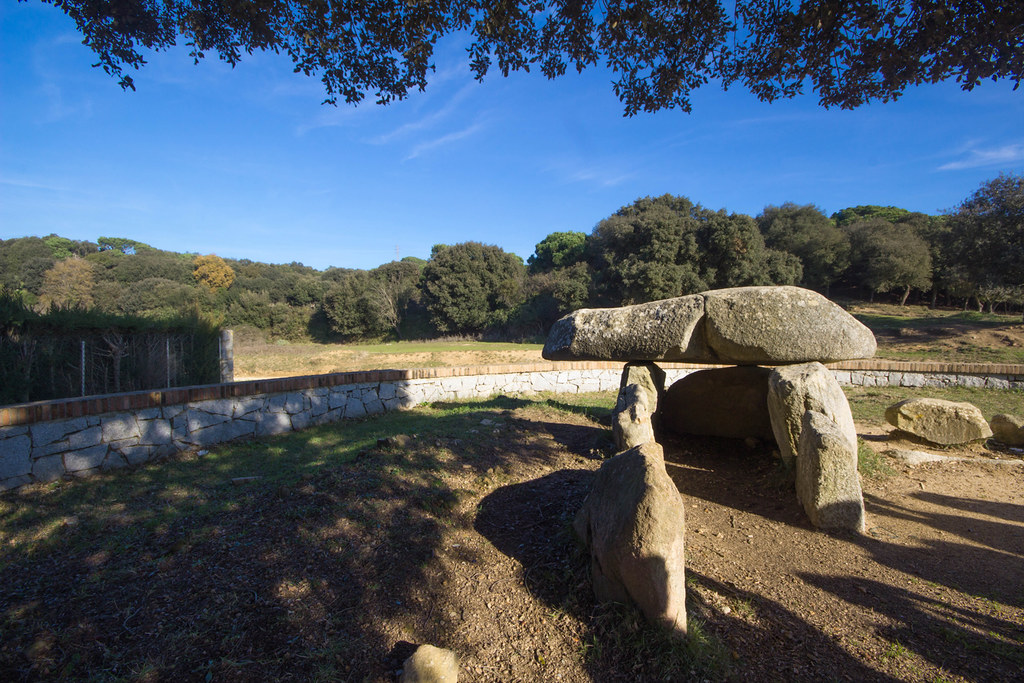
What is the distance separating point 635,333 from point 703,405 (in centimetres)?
188

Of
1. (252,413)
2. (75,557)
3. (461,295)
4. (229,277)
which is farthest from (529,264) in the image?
(75,557)

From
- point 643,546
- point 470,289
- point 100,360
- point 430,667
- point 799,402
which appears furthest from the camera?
point 470,289

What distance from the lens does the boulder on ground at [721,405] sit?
20.2 ft

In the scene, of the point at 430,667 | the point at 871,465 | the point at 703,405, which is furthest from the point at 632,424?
the point at 430,667

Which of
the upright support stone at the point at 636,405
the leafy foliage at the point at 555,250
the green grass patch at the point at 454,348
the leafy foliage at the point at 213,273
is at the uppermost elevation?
the leafy foliage at the point at 555,250

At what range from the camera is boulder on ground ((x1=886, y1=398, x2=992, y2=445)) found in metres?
6.36

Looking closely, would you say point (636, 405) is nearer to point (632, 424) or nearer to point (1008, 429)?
point (632, 424)

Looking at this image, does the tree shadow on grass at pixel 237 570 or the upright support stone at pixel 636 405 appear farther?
the upright support stone at pixel 636 405

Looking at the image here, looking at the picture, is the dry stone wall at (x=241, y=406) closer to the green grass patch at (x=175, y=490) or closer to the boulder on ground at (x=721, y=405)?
the green grass patch at (x=175, y=490)

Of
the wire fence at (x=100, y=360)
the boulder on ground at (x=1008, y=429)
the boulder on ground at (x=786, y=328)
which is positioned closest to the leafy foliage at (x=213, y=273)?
the wire fence at (x=100, y=360)

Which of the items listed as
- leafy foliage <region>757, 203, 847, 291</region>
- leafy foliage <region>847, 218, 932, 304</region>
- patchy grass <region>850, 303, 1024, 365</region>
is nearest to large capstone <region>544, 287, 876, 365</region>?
patchy grass <region>850, 303, 1024, 365</region>

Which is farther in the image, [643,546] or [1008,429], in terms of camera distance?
[1008,429]

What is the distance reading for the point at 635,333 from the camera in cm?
529

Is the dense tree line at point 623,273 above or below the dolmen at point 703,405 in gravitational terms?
above
